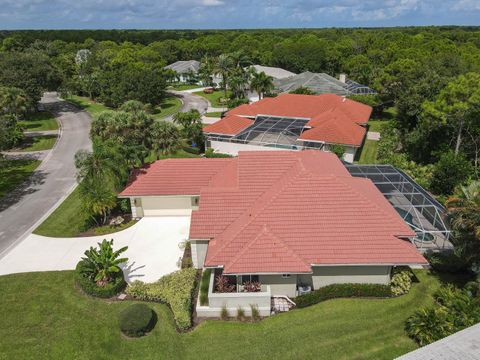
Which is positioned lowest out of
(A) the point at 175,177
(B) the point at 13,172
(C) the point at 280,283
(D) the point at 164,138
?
(B) the point at 13,172

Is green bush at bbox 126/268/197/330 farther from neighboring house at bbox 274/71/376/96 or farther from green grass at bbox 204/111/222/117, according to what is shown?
neighboring house at bbox 274/71/376/96

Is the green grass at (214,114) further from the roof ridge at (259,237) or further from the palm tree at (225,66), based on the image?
the roof ridge at (259,237)

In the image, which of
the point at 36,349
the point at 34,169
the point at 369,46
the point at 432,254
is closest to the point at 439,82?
the point at 432,254

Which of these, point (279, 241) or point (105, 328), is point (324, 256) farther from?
point (105, 328)

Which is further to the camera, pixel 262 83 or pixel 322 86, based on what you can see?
pixel 322 86

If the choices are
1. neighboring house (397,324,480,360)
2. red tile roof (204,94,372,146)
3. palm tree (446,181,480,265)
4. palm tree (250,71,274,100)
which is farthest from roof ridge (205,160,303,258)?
palm tree (250,71,274,100)

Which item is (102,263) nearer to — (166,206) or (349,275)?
(166,206)

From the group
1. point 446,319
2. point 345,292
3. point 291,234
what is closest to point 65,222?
point 291,234
